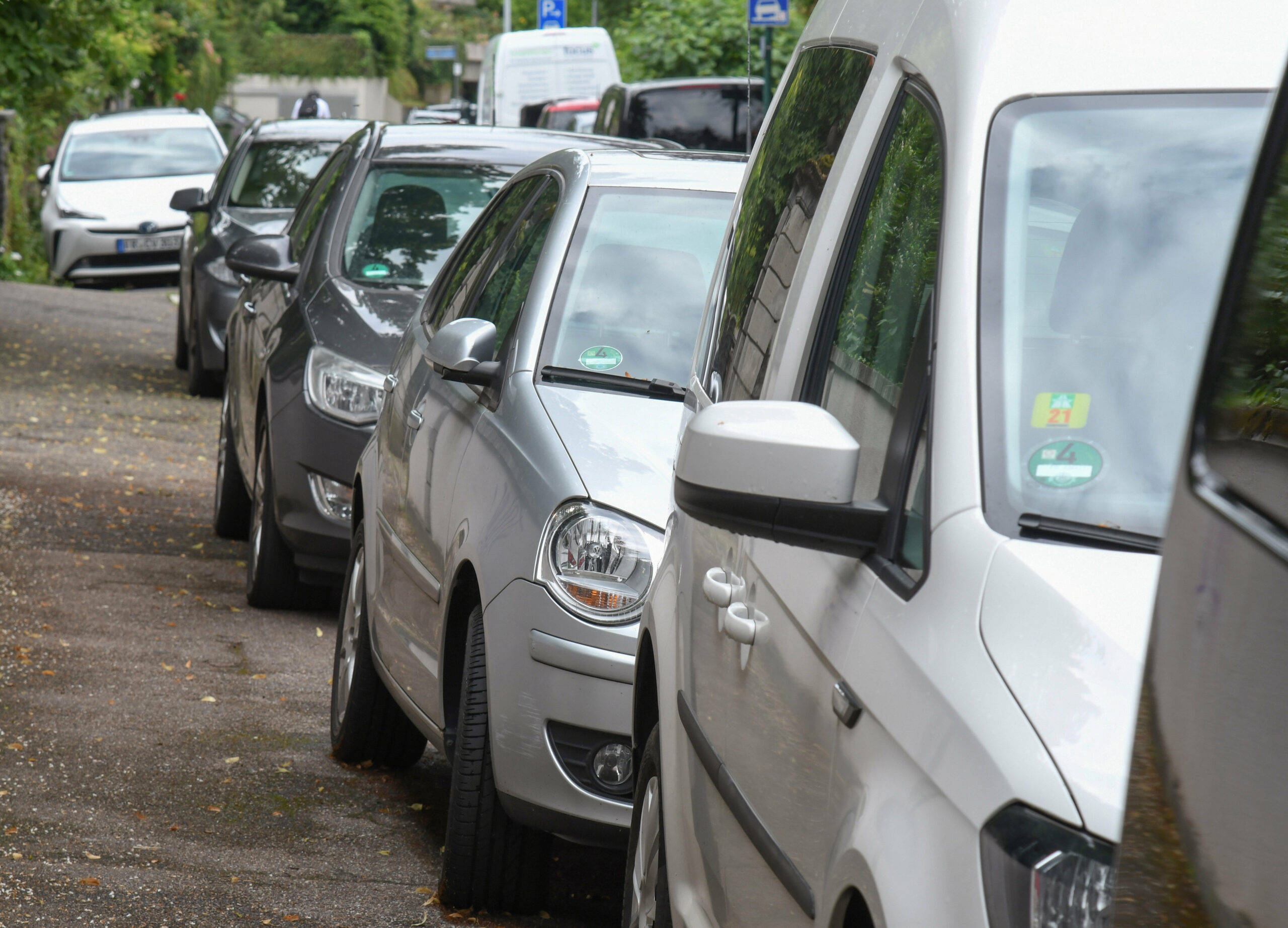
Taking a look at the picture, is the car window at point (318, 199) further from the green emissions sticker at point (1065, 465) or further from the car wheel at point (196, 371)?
the green emissions sticker at point (1065, 465)

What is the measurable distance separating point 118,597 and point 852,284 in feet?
18.3

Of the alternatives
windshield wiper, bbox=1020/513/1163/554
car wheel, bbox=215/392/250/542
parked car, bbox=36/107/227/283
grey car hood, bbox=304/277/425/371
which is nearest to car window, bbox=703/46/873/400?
windshield wiper, bbox=1020/513/1163/554

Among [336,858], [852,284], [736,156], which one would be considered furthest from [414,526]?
[852,284]

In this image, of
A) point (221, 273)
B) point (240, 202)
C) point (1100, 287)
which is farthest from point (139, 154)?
point (1100, 287)

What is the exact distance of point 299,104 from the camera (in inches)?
1032

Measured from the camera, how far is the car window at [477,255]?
542 cm

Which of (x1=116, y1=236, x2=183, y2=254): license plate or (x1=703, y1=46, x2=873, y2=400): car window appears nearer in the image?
(x1=703, y1=46, x2=873, y2=400): car window

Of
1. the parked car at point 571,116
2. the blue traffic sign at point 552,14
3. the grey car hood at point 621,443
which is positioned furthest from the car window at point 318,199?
the blue traffic sign at point 552,14

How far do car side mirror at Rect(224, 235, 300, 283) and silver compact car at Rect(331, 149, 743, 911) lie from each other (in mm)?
1963

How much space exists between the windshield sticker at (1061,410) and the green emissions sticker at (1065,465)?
1.2 inches

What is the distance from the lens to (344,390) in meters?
7.08

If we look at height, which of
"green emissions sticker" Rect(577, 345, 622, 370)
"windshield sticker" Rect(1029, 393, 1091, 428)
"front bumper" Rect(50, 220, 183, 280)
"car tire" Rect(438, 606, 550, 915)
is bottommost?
"front bumper" Rect(50, 220, 183, 280)

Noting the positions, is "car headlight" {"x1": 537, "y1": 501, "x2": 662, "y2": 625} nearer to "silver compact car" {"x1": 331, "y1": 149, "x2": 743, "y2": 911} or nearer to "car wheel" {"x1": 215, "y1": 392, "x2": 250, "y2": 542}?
"silver compact car" {"x1": 331, "y1": 149, "x2": 743, "y2": 911}

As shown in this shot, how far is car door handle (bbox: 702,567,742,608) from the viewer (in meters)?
2.80
